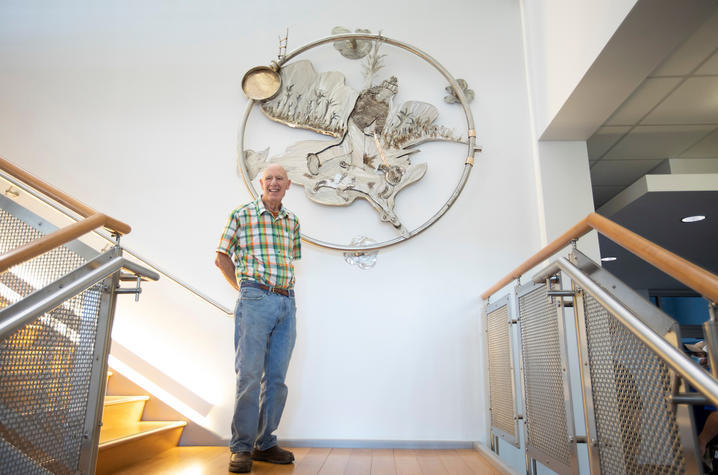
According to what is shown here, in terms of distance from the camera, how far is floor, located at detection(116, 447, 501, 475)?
7.07ft

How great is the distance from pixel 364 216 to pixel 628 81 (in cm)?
153

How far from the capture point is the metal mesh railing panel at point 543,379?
1.65 meters

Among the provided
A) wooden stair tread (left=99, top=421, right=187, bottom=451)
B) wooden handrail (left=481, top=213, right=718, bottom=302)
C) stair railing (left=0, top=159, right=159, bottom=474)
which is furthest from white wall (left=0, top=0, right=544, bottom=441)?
stair railing (left=0, top=159, right=159, bottom=474)

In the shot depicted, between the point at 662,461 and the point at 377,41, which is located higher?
the point at 377,41

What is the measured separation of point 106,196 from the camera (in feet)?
10.4

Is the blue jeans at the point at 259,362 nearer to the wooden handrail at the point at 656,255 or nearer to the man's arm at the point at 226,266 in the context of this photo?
the man's arm at the point at 226,266

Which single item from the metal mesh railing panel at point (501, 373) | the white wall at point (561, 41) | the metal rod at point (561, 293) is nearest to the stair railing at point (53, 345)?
the metal rod at point (561, 293)

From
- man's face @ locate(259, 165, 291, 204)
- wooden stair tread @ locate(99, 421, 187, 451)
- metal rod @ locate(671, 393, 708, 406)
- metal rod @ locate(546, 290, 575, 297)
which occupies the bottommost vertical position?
wooden stair tread @ locate(99, 421, 187, 451)

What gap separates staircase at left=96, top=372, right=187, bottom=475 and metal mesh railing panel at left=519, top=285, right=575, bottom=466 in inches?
63.9

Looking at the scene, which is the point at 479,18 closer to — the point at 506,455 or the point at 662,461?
the point at 506,455

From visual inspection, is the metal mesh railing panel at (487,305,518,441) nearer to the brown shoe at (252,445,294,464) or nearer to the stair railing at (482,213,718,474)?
the stair railing at (482,213,718,474)

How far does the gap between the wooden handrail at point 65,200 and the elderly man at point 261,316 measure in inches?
24.4

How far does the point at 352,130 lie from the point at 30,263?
2.03 m

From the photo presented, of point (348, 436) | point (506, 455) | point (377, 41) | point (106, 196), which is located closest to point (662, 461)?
point (506, 455)
